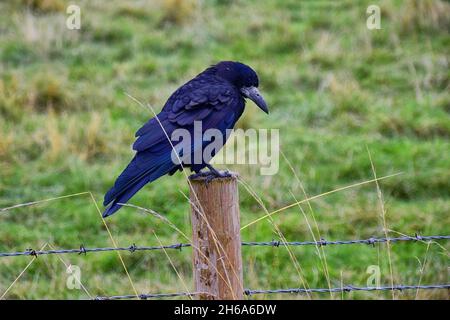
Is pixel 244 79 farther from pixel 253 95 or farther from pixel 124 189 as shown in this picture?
pixel 124 189

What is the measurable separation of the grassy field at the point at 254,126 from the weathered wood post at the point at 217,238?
0.80 metres

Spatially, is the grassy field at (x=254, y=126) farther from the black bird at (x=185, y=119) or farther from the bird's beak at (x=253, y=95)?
the bird's beak at (x=253, y=95)

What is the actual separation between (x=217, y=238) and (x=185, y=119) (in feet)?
3.70

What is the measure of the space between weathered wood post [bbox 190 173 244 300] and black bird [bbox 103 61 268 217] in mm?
384

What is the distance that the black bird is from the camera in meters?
4.29

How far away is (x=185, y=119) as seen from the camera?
469 cm

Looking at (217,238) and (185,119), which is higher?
(185,119)

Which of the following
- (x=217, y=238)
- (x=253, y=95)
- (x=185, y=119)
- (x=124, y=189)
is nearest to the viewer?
(x=217, y=238)

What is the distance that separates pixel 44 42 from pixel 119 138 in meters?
2.28

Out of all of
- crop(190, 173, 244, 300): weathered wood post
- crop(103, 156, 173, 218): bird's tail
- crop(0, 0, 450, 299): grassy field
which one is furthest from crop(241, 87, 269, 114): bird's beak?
crop(190, 173, 244, 300): weathered wood post

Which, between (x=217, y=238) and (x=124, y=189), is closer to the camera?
(x=217, y=238)

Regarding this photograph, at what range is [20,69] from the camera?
9125 mm

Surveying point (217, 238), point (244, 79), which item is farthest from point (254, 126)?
point (217, 238)
